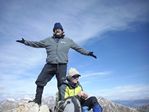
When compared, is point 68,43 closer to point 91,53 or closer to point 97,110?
point 91,53

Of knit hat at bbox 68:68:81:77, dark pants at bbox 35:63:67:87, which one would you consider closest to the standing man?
dark pants at bbox 35:63:67:87

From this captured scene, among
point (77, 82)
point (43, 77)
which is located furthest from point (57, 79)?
point (77, 82)

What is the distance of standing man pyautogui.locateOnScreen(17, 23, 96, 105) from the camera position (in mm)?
18661

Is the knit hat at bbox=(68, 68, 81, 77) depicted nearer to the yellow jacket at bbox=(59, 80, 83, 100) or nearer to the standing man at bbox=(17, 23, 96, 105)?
the yellow jacket at bbox=(59, 80, 83, 100)

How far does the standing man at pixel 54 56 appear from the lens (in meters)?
18.7

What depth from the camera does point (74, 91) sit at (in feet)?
54.9

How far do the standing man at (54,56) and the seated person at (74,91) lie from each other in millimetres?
1222

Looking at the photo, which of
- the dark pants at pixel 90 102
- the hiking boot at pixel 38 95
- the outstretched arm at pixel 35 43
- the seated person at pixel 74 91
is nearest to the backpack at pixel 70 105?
the seated person at pixel 74 91

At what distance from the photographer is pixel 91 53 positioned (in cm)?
1931

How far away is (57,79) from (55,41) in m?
2.43

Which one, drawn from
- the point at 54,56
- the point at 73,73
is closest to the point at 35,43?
the point at 54,56

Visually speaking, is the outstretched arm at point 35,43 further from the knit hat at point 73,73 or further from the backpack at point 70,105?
the backpack at point 70,105

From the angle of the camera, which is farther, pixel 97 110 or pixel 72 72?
pixel 72 72

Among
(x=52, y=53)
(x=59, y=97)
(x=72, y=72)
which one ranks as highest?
(x=52, y=53)
